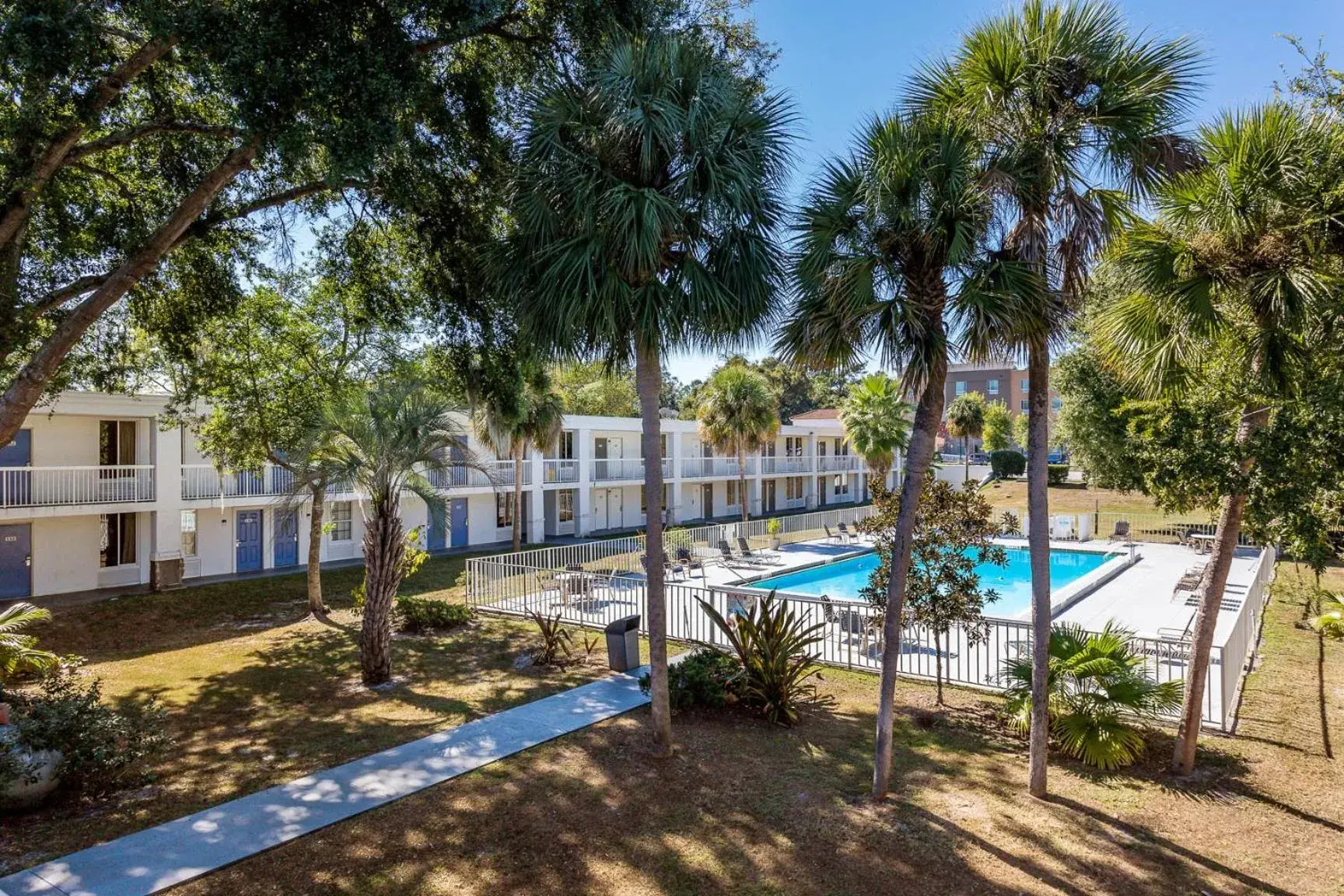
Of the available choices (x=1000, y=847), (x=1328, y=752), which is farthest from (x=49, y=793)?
(x=1328, y=752)

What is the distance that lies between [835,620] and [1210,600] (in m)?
5.93

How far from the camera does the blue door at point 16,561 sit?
18781mm

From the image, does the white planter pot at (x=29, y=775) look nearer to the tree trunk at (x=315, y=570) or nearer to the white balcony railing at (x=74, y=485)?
the tree trunk at (x=315, y=570)

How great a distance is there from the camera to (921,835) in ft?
20.6

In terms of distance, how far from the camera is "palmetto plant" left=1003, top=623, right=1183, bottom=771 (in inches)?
304

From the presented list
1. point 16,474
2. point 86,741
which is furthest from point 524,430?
point 86,741

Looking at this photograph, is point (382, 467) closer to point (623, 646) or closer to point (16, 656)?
point (623, 646)

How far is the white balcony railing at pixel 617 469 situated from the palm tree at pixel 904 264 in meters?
26.0

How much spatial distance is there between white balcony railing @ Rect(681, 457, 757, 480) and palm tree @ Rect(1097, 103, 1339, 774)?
92.7 feet

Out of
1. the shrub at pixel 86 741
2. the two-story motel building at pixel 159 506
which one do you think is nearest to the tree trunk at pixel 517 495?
the two-story motel building at pixel 159 506

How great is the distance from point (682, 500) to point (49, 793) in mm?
32430

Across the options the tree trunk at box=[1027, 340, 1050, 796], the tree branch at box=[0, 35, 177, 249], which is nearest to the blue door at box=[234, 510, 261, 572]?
the tree branch at box=[0, 35, 177, 249]

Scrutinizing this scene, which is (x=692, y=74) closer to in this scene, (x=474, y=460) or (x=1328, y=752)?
(x=474, y=460)

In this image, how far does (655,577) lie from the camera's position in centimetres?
813
